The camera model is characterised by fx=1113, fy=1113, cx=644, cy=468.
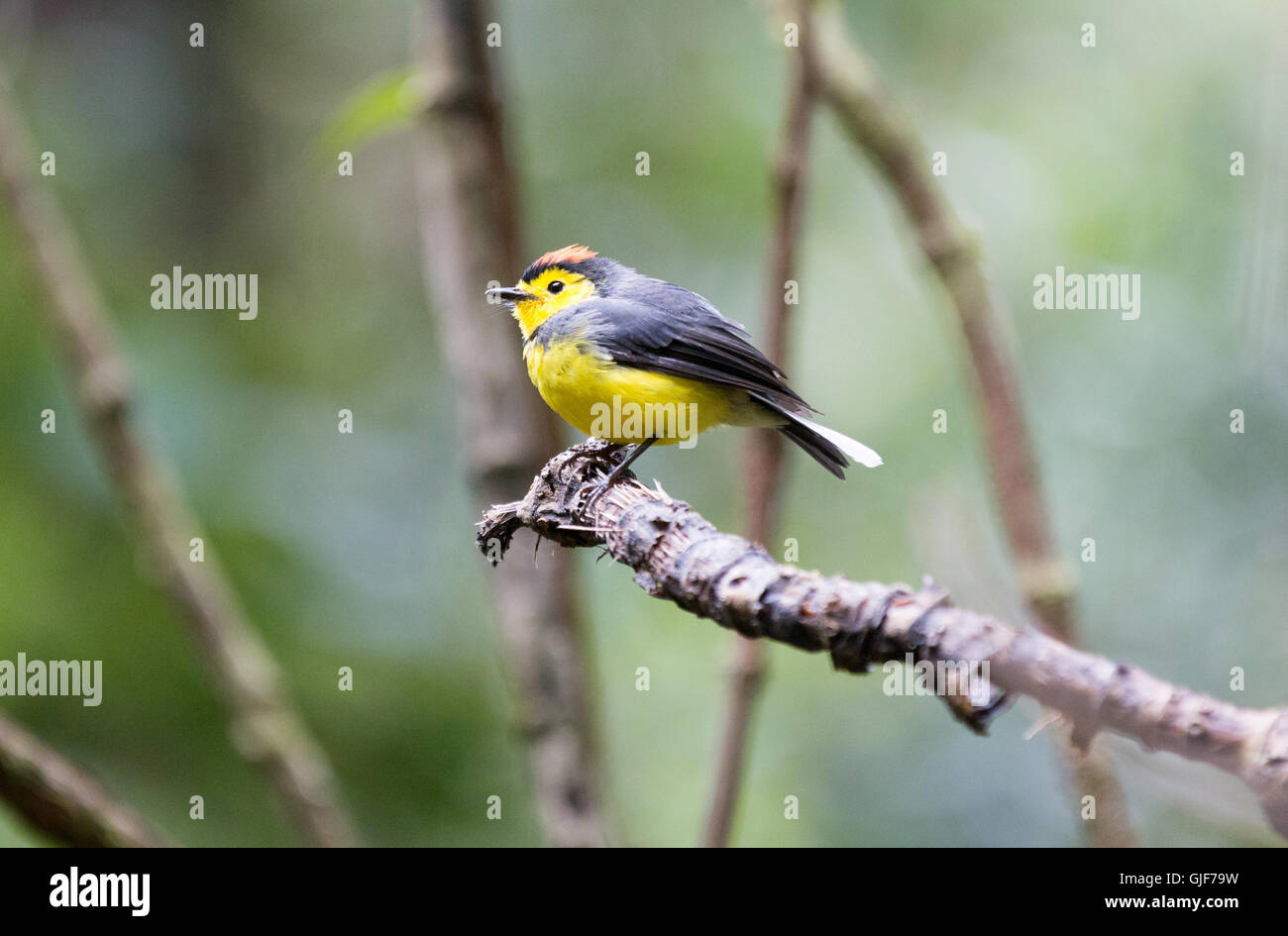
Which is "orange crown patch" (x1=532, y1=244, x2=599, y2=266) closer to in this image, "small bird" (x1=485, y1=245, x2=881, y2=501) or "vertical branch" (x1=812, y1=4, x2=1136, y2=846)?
"small bird" (x1=485, y1=245, x2=881, y2=501)

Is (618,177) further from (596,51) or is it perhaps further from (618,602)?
(618,602)

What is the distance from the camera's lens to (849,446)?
114 inches

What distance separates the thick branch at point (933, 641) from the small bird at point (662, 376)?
1.03 metres

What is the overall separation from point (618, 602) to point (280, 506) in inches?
67.3

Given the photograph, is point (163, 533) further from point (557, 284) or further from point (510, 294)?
point (557, 284)

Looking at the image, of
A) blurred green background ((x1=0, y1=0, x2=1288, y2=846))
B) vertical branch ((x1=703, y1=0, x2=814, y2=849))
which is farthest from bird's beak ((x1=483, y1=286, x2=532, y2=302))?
blurred green background ((x1=0, y1=0, x2=1288, y2=846))

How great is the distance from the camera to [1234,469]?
16.9 ft

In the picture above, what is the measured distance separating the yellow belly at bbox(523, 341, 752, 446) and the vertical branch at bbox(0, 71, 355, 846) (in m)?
1.48

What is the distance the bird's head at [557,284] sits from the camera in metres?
3.53

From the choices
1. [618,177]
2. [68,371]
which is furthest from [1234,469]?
[68,371]

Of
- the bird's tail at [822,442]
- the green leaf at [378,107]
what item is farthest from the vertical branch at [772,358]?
the green leaf at [378,107]

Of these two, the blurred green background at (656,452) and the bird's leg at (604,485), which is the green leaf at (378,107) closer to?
the bird's leg at (604,485)

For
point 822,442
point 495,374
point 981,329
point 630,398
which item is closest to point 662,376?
point 630,398

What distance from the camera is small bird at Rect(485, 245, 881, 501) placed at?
3004mm
